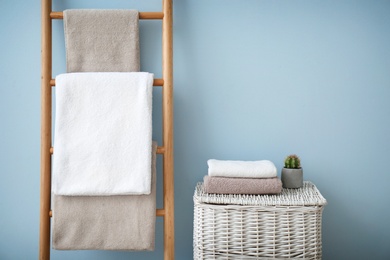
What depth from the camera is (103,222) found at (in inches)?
45.8

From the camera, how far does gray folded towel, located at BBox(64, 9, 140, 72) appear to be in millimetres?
1210

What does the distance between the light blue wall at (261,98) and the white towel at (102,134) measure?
173 millimetres

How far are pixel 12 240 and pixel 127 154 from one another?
569 mm

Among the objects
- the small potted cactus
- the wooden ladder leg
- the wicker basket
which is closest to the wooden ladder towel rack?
the wooden ladder leg

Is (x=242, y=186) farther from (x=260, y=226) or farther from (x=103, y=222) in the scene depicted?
(x=103, y=222)

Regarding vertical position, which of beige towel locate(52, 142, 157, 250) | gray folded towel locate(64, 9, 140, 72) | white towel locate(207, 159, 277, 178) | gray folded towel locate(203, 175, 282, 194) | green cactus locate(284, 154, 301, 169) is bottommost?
beige towel locate(52, 142, 157, 250)

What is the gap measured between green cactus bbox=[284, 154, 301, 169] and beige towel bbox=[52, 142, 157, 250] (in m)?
0.46

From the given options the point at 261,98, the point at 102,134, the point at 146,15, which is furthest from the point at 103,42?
the point at 261,98

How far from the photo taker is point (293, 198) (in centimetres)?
109

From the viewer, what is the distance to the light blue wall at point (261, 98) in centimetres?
129

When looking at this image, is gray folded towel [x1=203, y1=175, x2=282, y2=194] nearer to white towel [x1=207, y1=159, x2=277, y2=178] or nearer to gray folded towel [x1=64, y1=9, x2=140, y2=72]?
white towel [x1=207, y1=159, x2=277, y2=178]

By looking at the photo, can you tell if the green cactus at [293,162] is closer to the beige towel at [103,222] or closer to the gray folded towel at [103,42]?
the beige towel at [103,222]

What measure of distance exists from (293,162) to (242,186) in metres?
0.21

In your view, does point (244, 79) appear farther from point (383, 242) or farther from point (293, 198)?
point (383, 242)
